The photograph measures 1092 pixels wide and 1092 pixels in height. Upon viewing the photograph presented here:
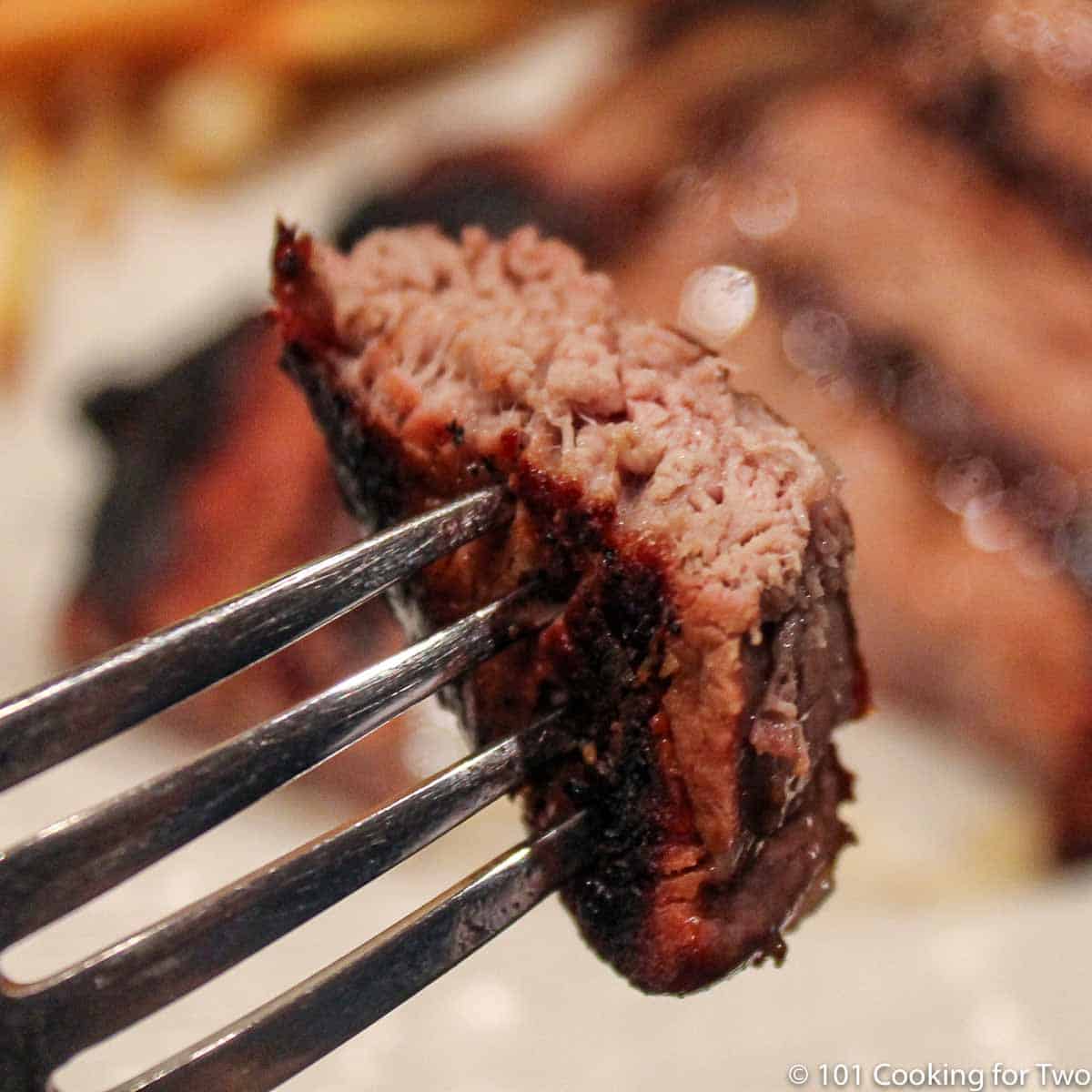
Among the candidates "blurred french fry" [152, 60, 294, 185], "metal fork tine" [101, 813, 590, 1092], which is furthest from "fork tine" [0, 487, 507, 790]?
"blurred french fry" [152, 60, 294, 185]

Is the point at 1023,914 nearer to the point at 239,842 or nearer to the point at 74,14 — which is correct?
the point at 239,842

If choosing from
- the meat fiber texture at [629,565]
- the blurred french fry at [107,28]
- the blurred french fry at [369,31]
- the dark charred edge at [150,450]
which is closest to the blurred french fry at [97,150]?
the blurred french fry at [107,28]

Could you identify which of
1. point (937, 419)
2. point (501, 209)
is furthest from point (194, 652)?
point (501, 209)

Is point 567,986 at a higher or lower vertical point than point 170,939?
lower

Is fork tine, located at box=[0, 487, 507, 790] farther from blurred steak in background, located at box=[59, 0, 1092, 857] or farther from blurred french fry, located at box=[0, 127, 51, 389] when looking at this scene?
blurred french fry, located at box=[0, 127, 51, 389]

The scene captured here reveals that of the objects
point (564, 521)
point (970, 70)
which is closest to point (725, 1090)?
point (564, 521)

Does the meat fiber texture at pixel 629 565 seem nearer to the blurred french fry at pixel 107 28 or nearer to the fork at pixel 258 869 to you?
the fork at pixel 258 869
